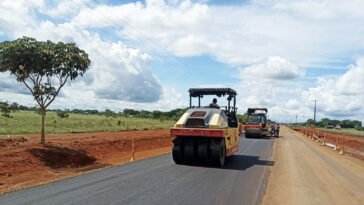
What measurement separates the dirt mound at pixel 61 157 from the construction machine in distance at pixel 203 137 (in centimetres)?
482

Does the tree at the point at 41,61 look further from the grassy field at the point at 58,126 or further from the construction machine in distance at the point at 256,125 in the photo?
the construction machine in distance at the point at 256,125

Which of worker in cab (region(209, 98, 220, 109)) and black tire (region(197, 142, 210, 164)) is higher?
worker in cab (region(209, 98, 220, 109))

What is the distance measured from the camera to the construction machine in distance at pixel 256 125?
95.7 ft

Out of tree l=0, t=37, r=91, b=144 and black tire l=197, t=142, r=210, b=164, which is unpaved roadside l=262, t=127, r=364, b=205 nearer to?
black tire l=197, t=142, r=210, b=164

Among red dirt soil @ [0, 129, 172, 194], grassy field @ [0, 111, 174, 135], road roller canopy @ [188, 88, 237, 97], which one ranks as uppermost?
road roller canopy @ [188, 88, 237, 97]

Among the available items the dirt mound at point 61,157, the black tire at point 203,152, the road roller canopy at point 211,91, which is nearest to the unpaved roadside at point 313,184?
the black tire at point 203,152

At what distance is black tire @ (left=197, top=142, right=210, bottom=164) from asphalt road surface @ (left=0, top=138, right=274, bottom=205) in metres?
0.58

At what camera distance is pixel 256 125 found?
29188 millimetres

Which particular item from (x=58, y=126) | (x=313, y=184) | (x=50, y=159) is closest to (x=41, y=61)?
(x=50, y=159)

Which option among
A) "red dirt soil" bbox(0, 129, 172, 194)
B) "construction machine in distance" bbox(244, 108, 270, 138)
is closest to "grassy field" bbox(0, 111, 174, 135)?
"red dirt soil" bbox(0, 129, 172, 194)

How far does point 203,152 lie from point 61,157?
6.49m

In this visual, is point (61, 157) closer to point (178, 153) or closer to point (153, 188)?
point (178, 153)

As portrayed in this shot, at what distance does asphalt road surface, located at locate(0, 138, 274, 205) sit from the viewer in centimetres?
653

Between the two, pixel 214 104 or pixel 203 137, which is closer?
pixel 203 137
